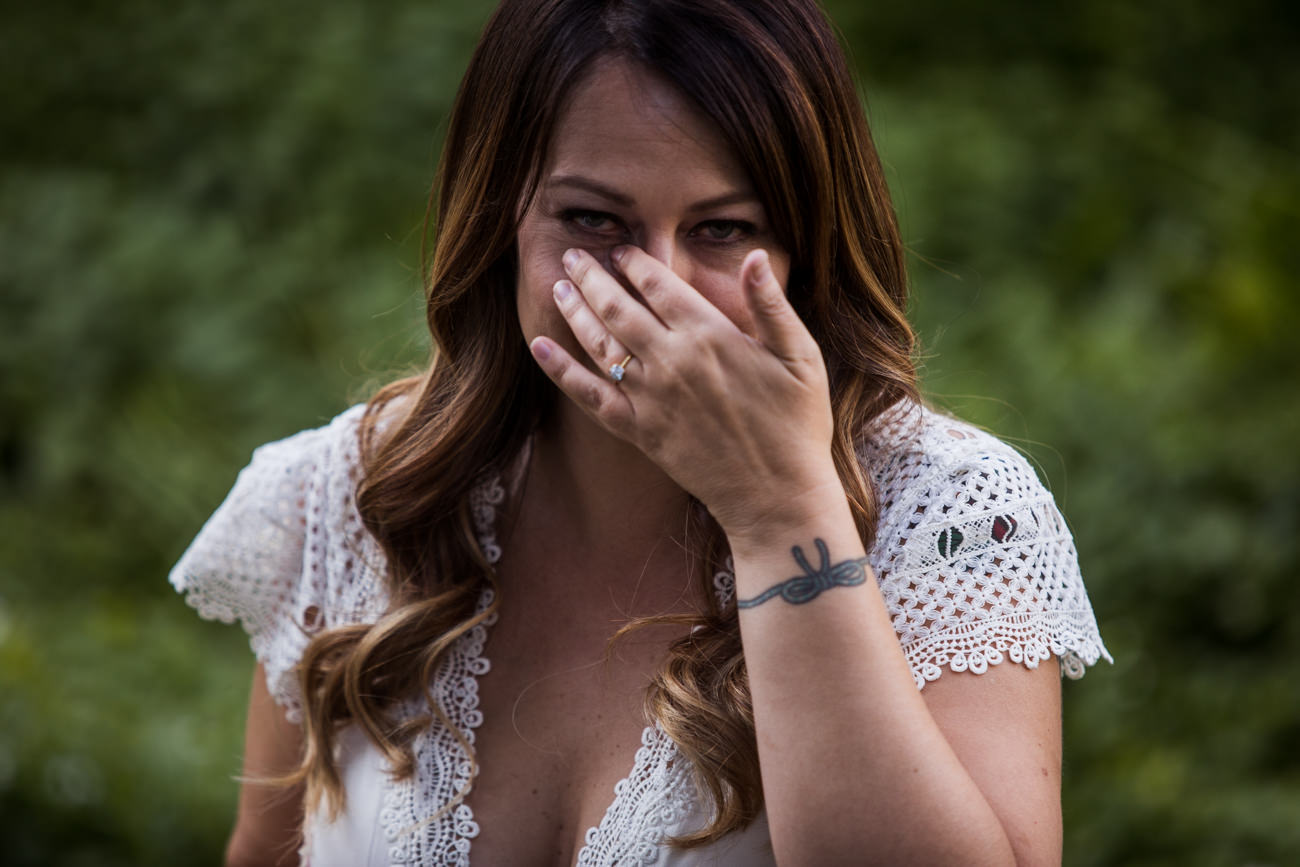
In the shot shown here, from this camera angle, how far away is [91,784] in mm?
3666

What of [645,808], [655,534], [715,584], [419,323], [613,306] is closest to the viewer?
[613,306]

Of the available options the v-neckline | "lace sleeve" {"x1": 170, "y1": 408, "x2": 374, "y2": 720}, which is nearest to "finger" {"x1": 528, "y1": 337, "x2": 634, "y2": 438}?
the v-neckline

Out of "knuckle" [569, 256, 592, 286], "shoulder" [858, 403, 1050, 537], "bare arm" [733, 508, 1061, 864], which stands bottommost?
"bare arm" [733, 508, 1061, 864]

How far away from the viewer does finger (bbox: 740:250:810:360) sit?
1579mm

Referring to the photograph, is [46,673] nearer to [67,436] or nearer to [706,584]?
[67,436]

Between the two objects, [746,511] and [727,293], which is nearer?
[746,511]

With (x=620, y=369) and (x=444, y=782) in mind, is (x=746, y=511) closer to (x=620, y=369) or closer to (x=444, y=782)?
(x=620, y=369)

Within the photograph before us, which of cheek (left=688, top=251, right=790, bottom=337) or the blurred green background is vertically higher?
the blurred green background

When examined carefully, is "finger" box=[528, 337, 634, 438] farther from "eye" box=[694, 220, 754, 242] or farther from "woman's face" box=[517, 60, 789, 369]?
"eye" box=[694, 220, 754, 242]

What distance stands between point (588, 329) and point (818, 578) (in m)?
0.46

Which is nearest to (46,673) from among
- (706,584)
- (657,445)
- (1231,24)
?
(706,584)

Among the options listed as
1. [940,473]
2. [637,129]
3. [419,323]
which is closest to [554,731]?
[940,473]

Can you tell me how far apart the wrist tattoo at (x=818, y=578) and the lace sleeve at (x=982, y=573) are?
253 millimetres

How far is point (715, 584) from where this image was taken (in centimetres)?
208
